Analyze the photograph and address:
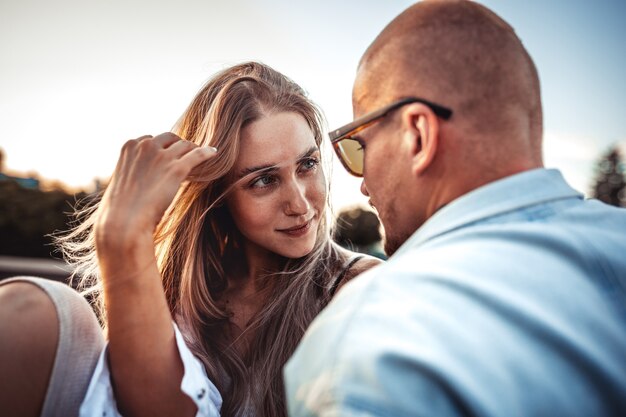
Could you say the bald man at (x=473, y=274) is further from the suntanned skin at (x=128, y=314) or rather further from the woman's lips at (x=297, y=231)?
the woman's lips at (x=297, y=231)

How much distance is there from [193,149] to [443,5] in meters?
1.41

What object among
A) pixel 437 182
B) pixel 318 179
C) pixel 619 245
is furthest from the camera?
pixel 318 179

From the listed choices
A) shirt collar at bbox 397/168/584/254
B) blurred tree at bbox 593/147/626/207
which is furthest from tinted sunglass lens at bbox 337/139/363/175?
blurred tree at bbox 593/147/626/207

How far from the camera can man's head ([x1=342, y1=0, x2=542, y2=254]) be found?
4.49 ft

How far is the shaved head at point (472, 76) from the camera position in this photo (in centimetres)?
137

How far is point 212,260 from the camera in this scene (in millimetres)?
3107

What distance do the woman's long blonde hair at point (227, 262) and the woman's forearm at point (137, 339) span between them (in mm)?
496

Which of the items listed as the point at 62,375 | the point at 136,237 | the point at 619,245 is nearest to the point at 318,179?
the point at 136,237

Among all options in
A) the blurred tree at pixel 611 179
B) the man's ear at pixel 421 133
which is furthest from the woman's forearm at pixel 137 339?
the blurred tree at pixel 611 179

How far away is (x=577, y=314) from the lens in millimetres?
948

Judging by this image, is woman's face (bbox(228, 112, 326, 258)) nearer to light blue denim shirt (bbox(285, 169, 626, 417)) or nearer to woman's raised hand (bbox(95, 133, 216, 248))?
woman's raised hand (bbox(95, 133, 216, 248))

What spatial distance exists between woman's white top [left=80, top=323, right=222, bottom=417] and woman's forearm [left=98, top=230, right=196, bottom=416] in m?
0.04

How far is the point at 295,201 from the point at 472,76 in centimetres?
149

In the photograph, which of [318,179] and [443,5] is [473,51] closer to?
[443,5]
